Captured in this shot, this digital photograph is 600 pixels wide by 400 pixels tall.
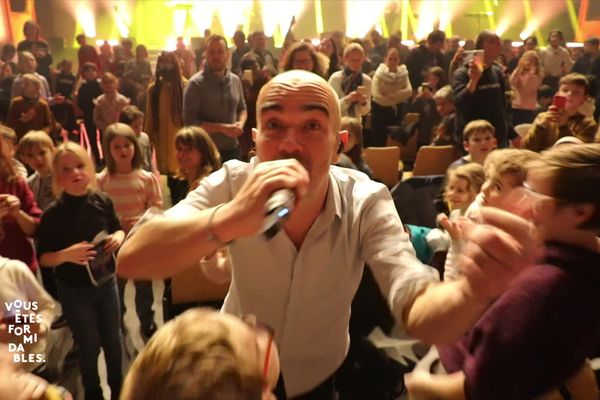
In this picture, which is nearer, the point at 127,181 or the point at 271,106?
the point at 271,106

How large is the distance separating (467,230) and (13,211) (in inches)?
87.8

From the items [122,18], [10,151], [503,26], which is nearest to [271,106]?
[10,151]

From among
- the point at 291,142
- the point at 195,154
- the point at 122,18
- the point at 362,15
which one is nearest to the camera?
the point at 291,142

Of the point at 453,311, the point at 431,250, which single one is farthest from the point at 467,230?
the point at 431,250

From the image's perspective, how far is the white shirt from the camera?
1290mm

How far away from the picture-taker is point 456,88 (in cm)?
448

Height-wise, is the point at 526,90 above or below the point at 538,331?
above

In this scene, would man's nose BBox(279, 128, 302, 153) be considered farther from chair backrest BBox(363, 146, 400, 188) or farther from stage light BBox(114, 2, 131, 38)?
stage light BBox(114, 2, 131, 38)

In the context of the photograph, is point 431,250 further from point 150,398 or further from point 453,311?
point 150,398

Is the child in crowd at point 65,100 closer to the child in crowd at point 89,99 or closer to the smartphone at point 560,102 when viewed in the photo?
the child in crowd at point 89,99

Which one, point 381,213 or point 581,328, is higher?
point 381,213

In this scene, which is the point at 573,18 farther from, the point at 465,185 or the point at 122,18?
the point at 465,185

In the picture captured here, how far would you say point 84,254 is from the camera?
7.83ft

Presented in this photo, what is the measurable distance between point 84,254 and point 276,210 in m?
1.68
